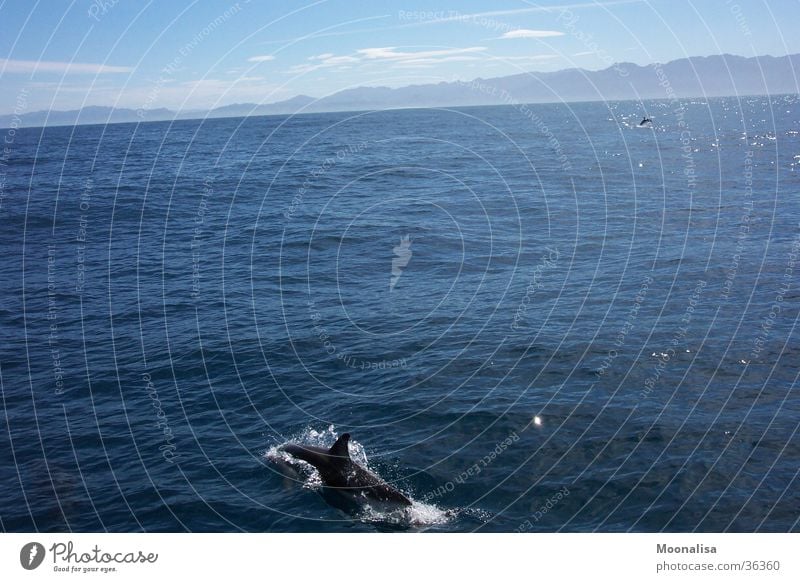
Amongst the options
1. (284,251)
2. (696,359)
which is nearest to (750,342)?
(696,359)

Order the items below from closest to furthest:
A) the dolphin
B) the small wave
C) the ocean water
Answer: the small wave → the dolphin → the ocean water

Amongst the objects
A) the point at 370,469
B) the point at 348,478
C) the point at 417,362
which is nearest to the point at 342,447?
the point at 348,478

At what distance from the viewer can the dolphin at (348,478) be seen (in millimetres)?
22922

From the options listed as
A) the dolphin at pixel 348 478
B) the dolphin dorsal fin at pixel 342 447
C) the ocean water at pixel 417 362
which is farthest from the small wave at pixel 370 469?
the dolphin dorsal fin at pixel 342 447

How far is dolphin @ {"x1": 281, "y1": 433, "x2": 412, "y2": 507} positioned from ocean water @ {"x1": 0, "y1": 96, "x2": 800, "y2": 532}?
0.79 meters

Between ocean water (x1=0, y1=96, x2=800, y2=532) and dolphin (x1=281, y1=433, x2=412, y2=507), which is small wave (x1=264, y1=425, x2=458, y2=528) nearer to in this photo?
ocean water (x1=0, y1=96, x2=800, y2=532)

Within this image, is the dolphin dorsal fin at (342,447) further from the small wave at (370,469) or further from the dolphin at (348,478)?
the small wave at (370,469)

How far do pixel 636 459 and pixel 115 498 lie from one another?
19.1m

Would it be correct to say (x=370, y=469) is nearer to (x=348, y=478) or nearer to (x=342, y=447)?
(x=348, y=478)

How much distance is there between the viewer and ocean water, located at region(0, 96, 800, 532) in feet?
76.7

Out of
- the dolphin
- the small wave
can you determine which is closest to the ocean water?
the small wave

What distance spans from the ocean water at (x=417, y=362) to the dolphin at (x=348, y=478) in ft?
2.60

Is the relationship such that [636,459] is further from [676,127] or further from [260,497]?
[676,127]

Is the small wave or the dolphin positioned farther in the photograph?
the dolphin
